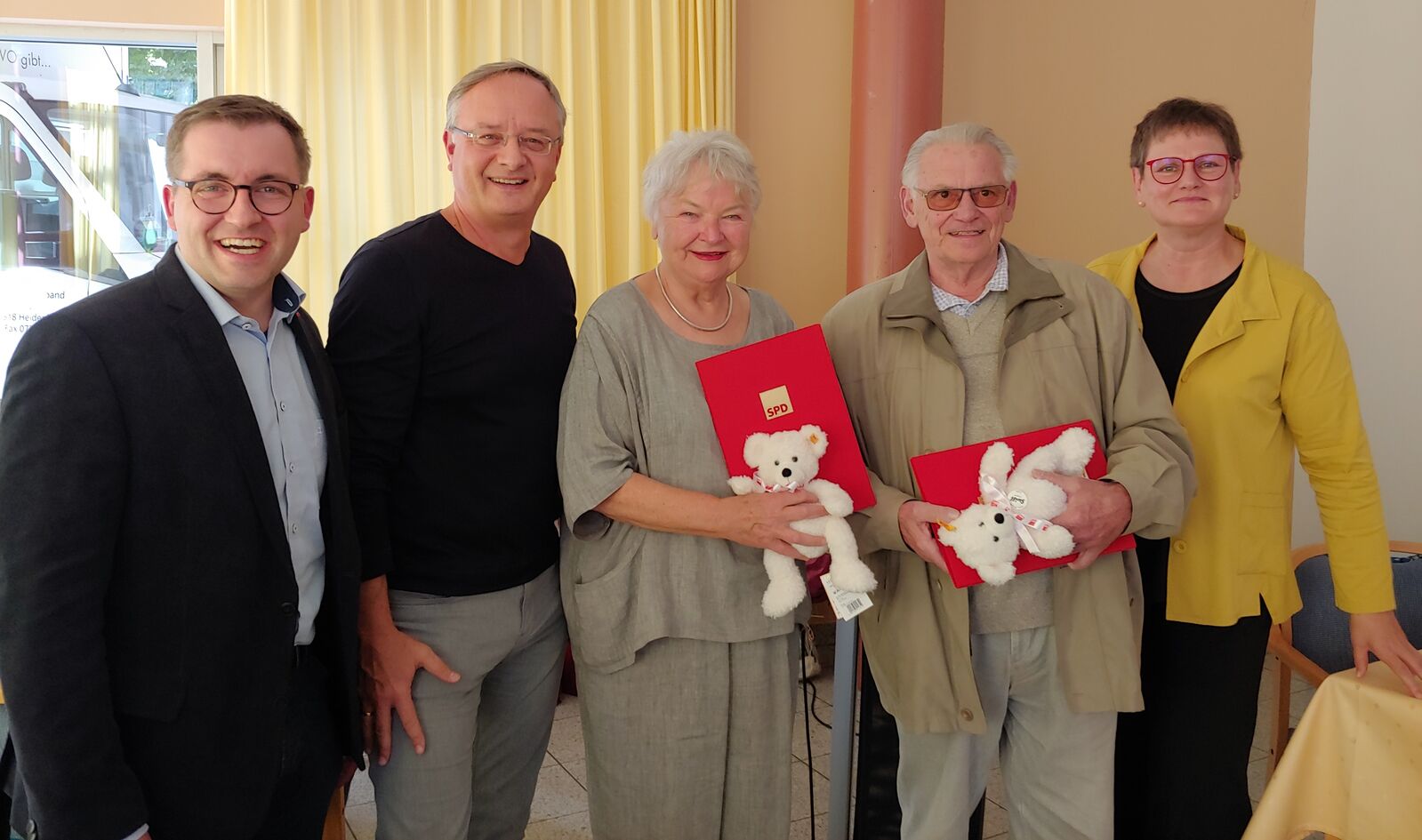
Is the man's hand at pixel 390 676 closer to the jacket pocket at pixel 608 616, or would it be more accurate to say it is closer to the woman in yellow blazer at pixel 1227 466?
the jacket pocket at pixel 608 616

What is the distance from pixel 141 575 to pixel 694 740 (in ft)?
2.99

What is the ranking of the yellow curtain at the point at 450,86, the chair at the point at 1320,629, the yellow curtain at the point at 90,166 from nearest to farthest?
the chair at the point at 1320,629 < the yellow curtain at the point at 450,86 < the yellow curtain at the point at 90,166

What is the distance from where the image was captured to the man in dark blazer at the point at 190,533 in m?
1.19

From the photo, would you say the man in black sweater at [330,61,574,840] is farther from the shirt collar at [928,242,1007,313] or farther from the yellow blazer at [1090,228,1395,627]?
the yellow blazer at [1090,228,1395,627]

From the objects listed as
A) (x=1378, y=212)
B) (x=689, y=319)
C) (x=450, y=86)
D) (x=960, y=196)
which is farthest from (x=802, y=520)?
(x=1378, y=212)

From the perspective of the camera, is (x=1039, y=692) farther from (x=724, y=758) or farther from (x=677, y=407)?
(x=677, y=407)

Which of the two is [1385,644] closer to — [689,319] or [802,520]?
[802,520]

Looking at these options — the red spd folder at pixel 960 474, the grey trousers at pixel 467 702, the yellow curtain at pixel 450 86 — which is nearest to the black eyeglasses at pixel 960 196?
the red spd folder at pixel 960 474

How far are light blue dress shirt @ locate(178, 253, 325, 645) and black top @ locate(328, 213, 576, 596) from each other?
0.44ft

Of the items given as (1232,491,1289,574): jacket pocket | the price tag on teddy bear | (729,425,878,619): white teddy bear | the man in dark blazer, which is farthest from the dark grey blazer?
(1232,491,1289,574): jacket pocket

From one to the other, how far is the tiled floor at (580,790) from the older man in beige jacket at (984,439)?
888 millimetres

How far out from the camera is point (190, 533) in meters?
1.30

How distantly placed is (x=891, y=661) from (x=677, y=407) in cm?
62

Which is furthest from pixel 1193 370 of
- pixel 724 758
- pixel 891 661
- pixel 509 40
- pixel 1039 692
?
pixel 509 40
